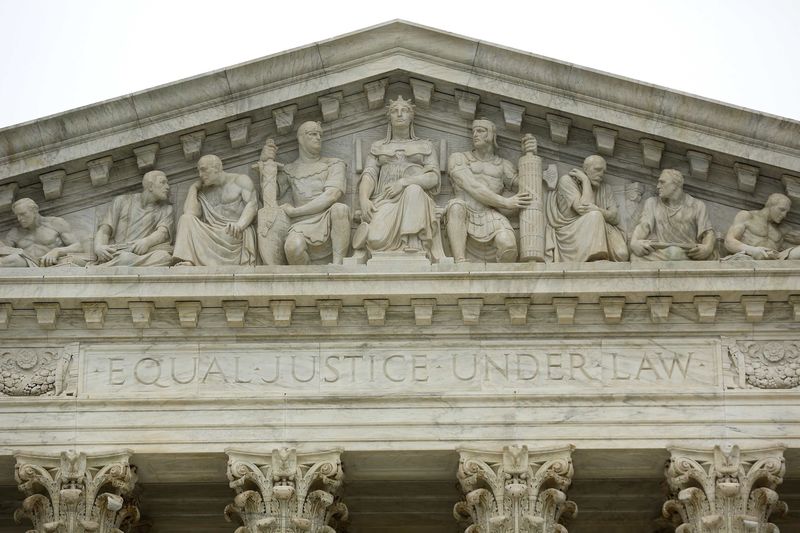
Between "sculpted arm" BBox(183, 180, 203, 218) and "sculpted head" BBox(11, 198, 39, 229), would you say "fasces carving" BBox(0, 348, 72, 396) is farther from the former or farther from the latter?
"sculpted arm" BBox(183, 180, 203, 218)

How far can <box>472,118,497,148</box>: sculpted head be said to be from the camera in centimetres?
3012

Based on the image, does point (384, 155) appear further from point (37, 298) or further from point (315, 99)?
point (37, 298)

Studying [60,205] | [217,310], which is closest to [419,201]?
[217,310]

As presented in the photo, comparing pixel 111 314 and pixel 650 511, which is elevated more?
pixel 111 314

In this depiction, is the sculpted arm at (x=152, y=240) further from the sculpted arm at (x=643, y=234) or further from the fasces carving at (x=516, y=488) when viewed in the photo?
the sculpted arm at (x=643, y=234)

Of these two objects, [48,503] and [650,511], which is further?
[650,511]

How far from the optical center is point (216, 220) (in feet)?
98.2

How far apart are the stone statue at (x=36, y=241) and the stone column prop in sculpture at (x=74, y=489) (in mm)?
2666

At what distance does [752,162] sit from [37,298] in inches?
370

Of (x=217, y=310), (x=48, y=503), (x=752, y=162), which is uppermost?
(x=752, y=162)

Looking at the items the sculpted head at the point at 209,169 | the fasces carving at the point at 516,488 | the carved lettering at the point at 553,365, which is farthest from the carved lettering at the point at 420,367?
the sculpted head at the point at 209,169

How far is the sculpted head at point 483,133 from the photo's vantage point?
30122mm

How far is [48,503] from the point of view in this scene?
28344mm

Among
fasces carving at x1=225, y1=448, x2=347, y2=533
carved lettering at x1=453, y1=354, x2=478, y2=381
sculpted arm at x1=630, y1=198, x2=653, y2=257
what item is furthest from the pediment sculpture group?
fasces carving at x1=225, y1=448, x2=347, y2=533
